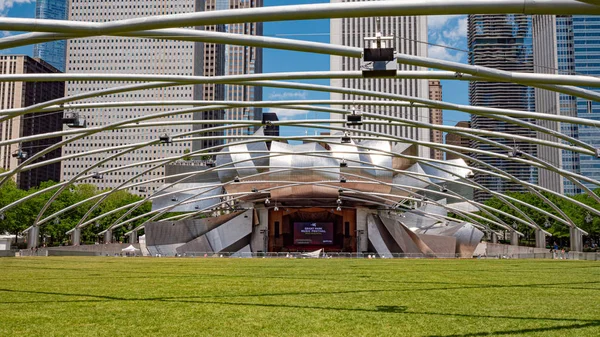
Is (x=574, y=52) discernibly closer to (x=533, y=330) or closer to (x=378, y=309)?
(x=378, y=309)

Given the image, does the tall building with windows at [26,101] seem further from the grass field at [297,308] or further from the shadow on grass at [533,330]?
the shadow on grass at [533,330]

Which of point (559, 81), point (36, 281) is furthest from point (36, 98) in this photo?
point (559, 81)

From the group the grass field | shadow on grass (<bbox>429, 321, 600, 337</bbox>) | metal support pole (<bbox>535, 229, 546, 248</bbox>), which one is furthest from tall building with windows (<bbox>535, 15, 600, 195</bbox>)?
shadow on grass (<bbox>429, 321, 600, 337</bbox>)

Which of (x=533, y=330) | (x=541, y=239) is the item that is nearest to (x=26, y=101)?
(x=541, y=239)

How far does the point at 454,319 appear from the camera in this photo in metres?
11.0

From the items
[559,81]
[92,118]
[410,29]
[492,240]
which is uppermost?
[410,29]

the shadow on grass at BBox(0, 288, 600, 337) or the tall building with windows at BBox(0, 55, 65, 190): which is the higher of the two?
the tall building with windows at BBox(0, 55, 65, 190)


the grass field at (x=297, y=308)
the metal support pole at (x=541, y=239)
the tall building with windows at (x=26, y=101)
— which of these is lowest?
the metal support pole at (x=541, y=239)

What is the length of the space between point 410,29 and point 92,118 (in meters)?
102

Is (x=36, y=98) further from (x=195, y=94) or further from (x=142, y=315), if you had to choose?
(x=142, y=315)

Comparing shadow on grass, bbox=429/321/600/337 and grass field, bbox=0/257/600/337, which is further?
grass field, bbox=0/257/600/337

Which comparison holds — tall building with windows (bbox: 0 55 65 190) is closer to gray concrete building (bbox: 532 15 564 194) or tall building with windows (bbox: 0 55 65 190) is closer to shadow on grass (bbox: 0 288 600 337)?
shadow on grass (bbox: 0 288 600 337)

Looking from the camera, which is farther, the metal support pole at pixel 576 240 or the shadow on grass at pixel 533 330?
the metal support pole at pixel 576 240

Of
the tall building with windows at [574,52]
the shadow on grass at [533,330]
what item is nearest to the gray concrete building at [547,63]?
the tall building with windows at [574,52]
